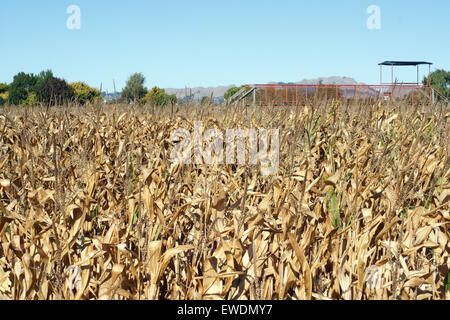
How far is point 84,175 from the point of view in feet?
8.29

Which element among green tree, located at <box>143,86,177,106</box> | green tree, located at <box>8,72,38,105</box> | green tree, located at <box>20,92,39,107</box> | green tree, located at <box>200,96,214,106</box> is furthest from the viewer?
green tree, located at <box>8,72,38,105</box>

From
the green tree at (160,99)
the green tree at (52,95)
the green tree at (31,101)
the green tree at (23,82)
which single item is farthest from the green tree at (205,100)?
the green tree at (23,82)

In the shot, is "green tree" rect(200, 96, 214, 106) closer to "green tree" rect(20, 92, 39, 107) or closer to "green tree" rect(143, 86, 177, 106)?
"green tree" rect(143, 86, 177, 106)

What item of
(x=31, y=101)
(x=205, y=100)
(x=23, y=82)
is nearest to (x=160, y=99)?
(x=205, y=100)

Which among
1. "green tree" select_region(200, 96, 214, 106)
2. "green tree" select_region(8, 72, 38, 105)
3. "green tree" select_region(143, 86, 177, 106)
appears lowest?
"green tree" select_region(200, 96, 214, 106)

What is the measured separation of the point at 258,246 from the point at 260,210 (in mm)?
169

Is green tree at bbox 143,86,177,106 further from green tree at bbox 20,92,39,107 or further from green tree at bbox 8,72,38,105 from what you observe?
green tree at bbox 8,72,38,105

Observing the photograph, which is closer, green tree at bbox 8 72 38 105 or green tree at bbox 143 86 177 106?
green tree at bbox 143 86 177 106

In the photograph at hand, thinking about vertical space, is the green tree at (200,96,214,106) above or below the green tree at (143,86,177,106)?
below

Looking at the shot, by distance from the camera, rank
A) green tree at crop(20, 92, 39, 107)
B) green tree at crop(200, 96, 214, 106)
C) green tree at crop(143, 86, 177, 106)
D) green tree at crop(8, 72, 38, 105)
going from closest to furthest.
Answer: green tree at crop(20, 92, 39, 107), green tree at crop(200, 96, 214, 106), green tree at crop(143, 86, 177, 106), green tree at crop(8, 72, 38, 105)

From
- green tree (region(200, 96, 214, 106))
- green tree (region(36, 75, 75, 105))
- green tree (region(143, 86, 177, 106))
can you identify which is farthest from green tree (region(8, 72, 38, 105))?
green tree (region(200, 96, 214, 106))

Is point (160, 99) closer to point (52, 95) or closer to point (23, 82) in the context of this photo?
point (52, 95)
